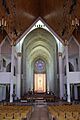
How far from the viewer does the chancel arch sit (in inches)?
1140

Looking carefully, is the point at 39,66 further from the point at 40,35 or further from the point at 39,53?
the point at 40,35

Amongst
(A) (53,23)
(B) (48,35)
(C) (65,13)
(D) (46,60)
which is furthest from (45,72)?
(C) (65,13)

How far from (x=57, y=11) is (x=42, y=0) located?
2.82m

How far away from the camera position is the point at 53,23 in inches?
851

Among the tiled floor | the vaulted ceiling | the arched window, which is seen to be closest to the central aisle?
the tiled floor

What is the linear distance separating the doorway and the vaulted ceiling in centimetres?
2289

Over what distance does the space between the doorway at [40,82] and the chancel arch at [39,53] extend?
2.68 ft

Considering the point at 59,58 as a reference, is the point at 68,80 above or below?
below

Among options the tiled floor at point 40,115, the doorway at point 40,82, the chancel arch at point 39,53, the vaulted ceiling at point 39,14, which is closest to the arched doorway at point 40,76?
the doorway at point 40,82

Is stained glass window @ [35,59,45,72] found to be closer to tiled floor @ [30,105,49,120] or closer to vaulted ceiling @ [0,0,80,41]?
vaulted ceiling @ [0,0,80,41]

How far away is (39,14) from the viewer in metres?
23.8

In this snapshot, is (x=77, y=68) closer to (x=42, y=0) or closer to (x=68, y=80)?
(x=68, y=80)

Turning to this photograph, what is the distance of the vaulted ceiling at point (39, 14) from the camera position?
1591 cm

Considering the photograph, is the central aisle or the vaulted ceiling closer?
the central aisle
